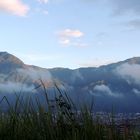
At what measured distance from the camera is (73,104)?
30.7ft

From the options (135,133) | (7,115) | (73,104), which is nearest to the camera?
(135,133)

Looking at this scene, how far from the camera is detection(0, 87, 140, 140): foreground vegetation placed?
28.0 feet

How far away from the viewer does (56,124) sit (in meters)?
9.11

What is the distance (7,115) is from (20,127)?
2.65 feet

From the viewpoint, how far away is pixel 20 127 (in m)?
9.39

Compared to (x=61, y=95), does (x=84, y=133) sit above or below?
below

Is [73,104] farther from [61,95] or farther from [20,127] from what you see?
[20,127]

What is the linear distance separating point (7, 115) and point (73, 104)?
1.55 meters

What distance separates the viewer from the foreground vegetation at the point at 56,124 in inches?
336

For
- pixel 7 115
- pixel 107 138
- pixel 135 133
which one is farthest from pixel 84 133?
pixel 7 115

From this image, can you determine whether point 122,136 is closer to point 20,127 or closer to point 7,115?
point 20,127

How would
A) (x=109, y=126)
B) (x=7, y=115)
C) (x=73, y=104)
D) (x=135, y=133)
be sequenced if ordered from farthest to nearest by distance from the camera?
(x=7, y=115)
(x=73, y=104)
(x=109, y=126)
(x=135, y=133)

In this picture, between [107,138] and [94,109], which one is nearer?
[107,138]

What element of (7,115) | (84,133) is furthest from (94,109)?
(7,115)
